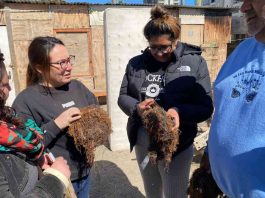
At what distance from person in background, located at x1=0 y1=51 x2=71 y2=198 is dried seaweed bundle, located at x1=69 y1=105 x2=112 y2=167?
404mm

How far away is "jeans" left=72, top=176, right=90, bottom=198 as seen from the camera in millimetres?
2369

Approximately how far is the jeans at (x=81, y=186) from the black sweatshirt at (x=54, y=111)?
7 cm

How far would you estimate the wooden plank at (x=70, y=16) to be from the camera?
9406 mm

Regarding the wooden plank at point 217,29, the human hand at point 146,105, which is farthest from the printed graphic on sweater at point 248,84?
the wooden plank at point 217,29

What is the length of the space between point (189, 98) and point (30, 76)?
4.75 feet

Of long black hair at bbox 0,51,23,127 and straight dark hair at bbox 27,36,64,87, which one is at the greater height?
straight dark hair at bbox 27,36,64,87

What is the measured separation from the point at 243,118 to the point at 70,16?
914 cm

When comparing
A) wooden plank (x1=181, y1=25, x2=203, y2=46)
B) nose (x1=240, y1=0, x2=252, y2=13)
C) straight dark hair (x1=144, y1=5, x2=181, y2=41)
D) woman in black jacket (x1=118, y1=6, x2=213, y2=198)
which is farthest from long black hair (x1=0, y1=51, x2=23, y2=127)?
wooden plank (x1=181, y1=25, x2=203, y2=46)

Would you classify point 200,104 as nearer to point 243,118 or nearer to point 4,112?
point 243,118

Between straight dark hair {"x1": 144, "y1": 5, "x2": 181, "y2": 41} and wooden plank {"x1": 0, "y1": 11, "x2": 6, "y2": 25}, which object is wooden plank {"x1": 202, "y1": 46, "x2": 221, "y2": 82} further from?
straight dark hair {"x1": 144, "y1": 5, "x2": 181, "y2": 41}

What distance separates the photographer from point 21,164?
1480 millimetres

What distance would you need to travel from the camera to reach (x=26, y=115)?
2100 millimetres

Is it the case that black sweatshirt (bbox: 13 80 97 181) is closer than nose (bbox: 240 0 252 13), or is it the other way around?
nose (bbox: 240 0 252 13)

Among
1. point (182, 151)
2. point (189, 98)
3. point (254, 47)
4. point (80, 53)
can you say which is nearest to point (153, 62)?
point (189, 98)
